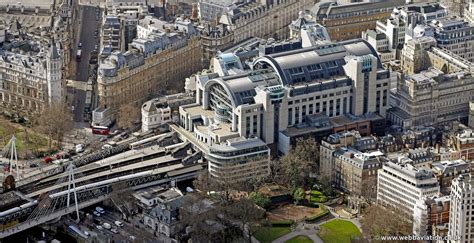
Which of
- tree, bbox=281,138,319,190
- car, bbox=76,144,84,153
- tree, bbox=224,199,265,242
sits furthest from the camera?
car, bbox=76,144,84,153

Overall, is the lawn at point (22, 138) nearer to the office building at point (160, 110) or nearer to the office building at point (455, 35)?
the office building at point (160, 110)

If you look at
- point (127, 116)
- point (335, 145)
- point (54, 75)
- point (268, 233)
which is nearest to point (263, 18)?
point (127, 116)

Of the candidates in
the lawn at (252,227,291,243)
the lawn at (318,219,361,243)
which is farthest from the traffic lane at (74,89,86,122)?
the lawn at (318,219,361,243)

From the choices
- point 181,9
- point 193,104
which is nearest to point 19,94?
point 193,104

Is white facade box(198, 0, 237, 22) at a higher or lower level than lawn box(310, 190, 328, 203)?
higher

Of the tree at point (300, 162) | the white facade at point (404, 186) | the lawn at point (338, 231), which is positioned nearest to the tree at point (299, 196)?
the tree at point (300, 162)

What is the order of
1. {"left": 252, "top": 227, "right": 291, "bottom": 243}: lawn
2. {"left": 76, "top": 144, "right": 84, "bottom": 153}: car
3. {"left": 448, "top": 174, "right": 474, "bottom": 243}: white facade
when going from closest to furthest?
{"left": 448, "top": 174, "right": 474, "bottom": 243}: white facade, {"left": 252, "top": 227, "right": 291, "bottom": 243}: lawn, {"left": 76, "top": 144, "right": 84, "bottom": 153}: car

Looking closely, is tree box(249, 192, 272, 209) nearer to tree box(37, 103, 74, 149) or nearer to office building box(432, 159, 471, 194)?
office building box(432, 159, 471, 194)
